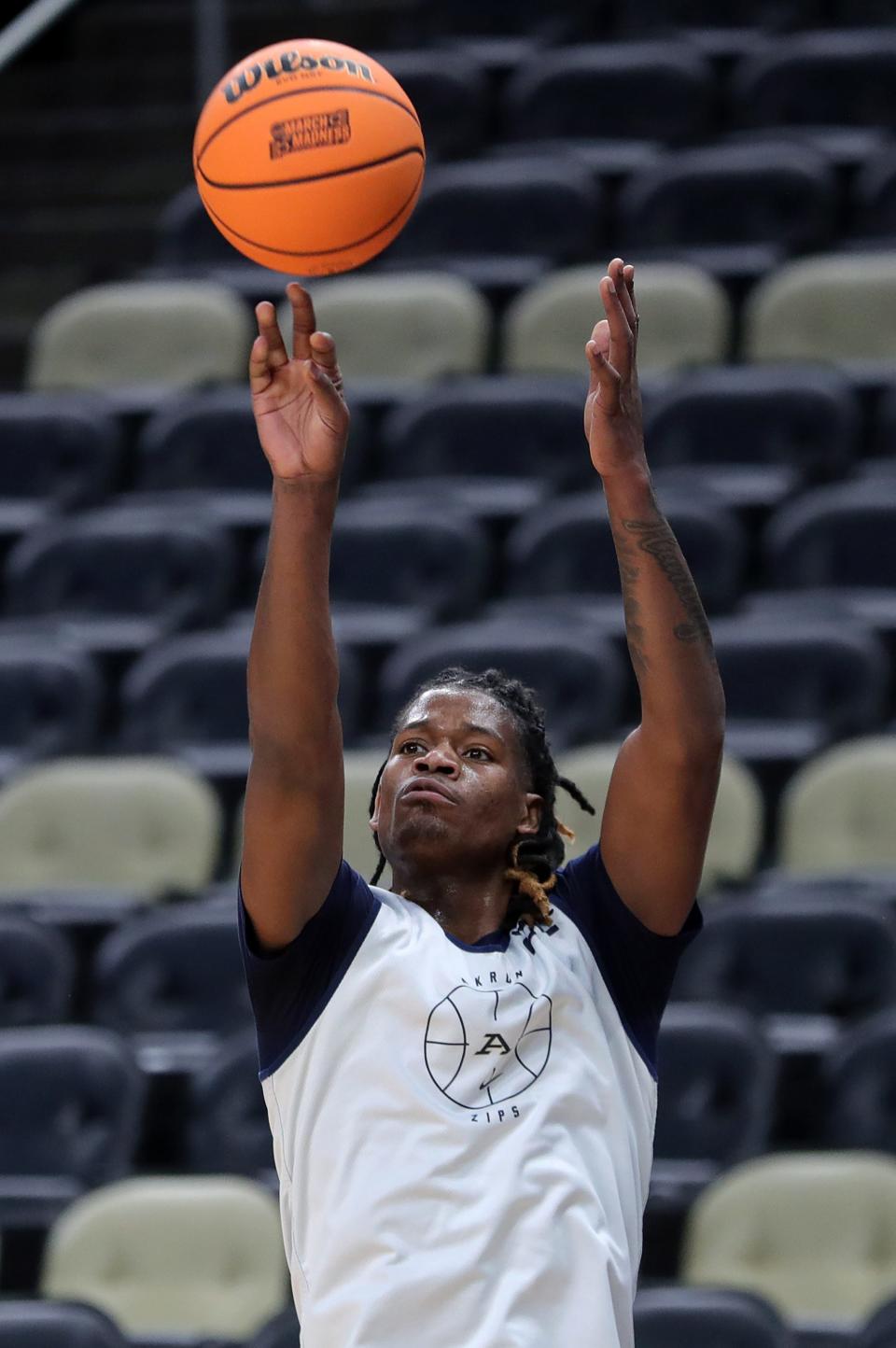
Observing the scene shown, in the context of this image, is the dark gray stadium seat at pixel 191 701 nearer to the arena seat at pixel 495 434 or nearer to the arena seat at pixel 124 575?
the arena seat at pixel 124 575

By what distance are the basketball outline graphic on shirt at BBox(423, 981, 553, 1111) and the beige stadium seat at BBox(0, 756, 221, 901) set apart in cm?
328

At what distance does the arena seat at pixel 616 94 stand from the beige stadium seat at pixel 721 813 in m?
3.24

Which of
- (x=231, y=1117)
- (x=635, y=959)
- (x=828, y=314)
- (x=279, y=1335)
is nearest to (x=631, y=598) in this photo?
(x=635, y=959)

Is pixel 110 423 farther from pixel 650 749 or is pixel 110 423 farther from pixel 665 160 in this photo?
pixel 650 749

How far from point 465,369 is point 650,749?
4.77 m

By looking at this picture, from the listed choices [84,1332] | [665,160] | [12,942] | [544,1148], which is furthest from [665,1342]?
[665,160]

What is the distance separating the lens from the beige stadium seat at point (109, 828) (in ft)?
18.3

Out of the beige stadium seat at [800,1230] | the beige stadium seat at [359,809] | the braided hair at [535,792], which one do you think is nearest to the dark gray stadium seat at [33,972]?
the beige stadium seat at [359,809]

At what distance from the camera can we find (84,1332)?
150 inches

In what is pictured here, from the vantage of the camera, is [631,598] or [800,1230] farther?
[800,1230]

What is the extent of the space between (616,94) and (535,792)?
577cm

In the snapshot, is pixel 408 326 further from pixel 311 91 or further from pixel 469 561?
pixel 311 91

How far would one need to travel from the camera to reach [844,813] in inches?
207

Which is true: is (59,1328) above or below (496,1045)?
below
